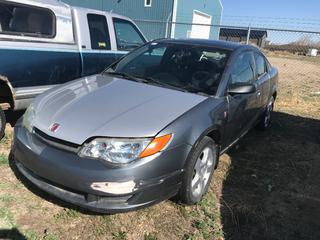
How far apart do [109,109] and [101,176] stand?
751mm

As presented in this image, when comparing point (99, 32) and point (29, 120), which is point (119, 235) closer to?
point (29, 120)

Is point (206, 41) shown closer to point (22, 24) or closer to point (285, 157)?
point (285, 157)

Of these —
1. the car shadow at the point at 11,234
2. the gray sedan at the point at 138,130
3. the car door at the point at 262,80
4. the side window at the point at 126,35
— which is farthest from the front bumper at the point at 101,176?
the side window at the point at 126,35

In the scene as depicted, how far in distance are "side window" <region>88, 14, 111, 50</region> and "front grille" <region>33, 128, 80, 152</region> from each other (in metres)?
2.96

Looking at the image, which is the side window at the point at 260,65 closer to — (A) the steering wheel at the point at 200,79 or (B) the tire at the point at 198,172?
(A) the steering wheel at the point at 200,79

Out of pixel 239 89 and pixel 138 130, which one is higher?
pixel 239 89

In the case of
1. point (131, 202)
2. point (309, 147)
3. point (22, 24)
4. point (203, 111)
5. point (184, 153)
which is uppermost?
point (22, 24)

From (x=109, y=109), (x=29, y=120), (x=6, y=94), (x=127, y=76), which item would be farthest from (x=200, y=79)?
(x=6, y=94)

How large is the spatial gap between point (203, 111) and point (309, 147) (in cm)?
319

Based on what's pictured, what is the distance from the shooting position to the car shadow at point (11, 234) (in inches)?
116

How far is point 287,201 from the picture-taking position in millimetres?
4062

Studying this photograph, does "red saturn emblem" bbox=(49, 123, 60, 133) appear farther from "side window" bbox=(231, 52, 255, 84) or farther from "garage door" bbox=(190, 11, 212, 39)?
"garage door" bbox=(190, 11, 212, 39)

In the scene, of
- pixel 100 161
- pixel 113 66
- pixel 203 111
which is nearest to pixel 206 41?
pixel 113 66

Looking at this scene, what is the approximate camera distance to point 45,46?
16.6 feet
